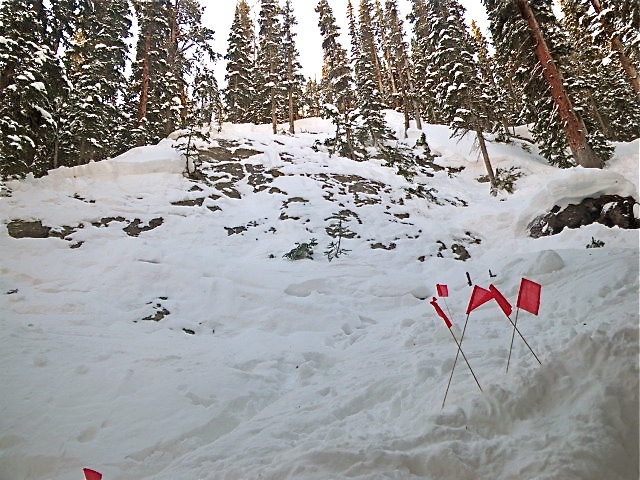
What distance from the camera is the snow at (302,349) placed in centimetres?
285

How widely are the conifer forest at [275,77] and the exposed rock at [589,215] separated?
389 centimetres

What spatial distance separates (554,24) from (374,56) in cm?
2193

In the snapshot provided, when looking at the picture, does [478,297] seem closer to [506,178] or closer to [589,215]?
[589,215]

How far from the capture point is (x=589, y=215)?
30.8 feet

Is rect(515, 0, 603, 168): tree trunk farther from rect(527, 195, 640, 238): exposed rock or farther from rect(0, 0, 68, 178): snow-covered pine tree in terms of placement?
rect(0, 0, 68, 178): snow-covered pine tree

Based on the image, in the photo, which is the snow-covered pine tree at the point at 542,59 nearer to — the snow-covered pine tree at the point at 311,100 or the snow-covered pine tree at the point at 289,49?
the snow-covered pine tree at the point at 289,49

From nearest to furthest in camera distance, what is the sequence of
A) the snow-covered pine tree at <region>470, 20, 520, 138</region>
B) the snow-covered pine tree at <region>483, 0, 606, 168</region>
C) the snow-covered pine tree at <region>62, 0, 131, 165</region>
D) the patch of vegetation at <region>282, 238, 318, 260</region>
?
the patch of vegetation at <region>282, 238, 318, 260</region>
the snow-covered pine tree at <region>483, 0, 606, 168</region>
the snow-covered pine tree at <region>62, 0, 131, 165</region>
the snow-covered pine tree at <region>470, 20, 520, 138</region>

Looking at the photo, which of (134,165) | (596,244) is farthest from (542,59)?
(134,165)

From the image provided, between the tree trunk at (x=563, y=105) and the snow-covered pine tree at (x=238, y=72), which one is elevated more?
the snow-covered pine tree at (x=238, y=72)

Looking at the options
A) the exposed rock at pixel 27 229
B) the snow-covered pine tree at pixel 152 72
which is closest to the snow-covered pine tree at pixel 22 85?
the exposed rock at pixel 27 229

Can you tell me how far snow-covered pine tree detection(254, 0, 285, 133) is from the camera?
26750mm

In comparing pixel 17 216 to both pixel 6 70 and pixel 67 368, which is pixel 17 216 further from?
pixel 67 368

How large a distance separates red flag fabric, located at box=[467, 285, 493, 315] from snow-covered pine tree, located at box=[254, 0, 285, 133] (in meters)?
24.7

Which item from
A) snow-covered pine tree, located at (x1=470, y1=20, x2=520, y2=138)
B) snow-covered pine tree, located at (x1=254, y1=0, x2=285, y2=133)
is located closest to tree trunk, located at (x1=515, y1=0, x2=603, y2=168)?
snow-covered pine tree, located at (x1=470, y1=20, x2=520, y2=138)
